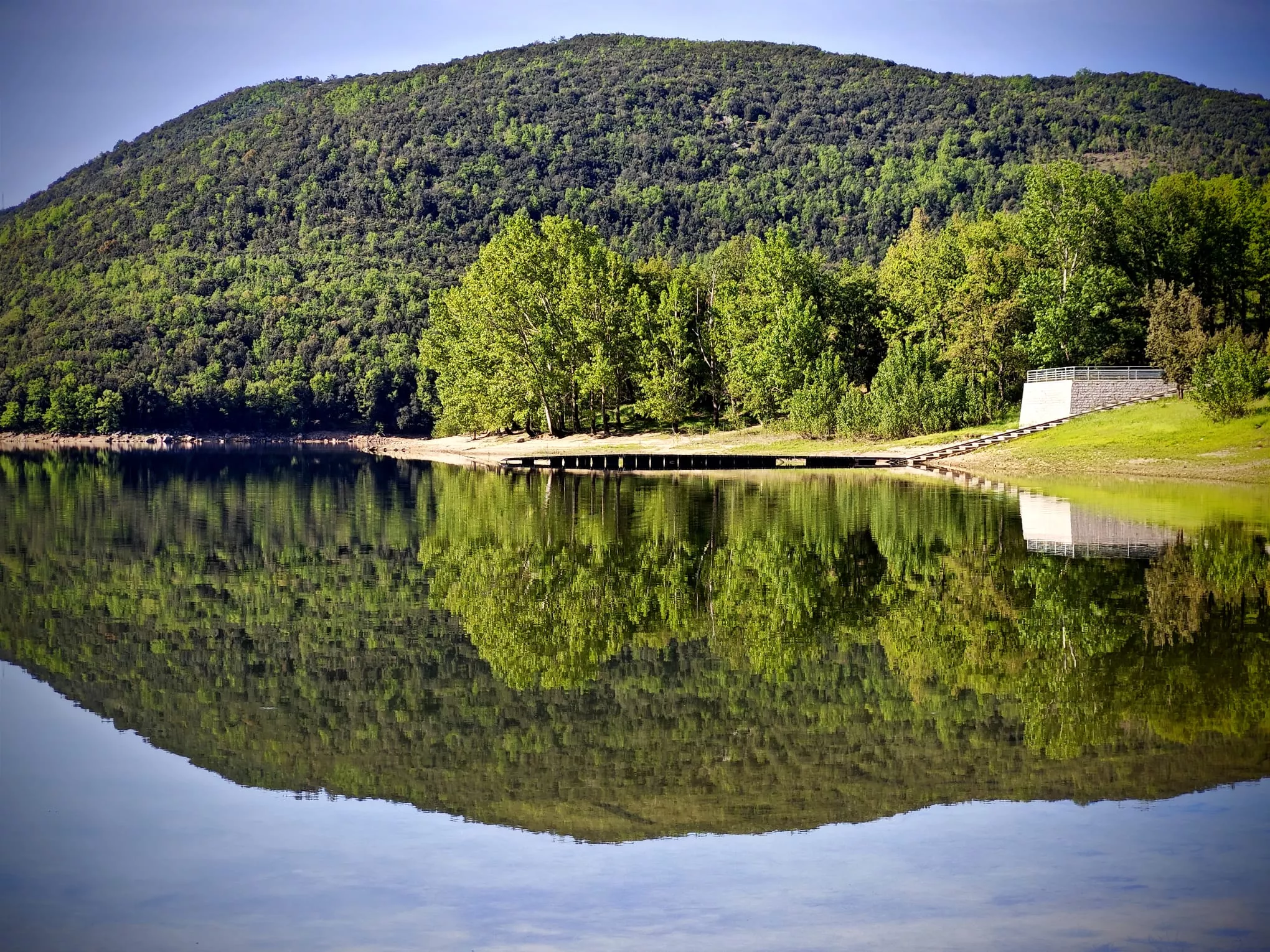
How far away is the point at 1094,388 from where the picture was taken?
7012 centimetres

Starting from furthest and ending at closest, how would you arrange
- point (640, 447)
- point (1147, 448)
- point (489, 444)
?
point (489, 444) → point (640, 447) → point (1147, 448)

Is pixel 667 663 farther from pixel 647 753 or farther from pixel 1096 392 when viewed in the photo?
pixel 1096 392

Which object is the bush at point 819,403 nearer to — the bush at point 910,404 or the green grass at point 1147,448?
the bush at point 910,404

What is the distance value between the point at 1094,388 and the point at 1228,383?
12338mm

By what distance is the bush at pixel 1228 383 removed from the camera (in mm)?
57938

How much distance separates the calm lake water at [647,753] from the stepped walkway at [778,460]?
4029 cm

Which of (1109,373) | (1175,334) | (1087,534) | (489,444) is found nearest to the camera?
(1087,534)

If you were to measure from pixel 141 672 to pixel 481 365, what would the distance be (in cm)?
8584

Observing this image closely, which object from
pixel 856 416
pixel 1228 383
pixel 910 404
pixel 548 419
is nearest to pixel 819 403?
pixel 856 416

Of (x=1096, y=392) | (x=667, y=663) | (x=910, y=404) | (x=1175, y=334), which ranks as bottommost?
(x=910, y=404)

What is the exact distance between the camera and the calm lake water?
33.5 ft

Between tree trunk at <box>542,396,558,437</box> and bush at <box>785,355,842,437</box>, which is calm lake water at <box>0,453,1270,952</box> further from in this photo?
tree trunk at <box>542,396,558,437</box>

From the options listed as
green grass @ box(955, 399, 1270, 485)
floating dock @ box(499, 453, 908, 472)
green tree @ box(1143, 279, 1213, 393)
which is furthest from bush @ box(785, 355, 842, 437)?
green tree @ box(1143, 279, 1213, 393)

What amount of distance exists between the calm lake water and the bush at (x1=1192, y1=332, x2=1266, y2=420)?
31.9 meters
